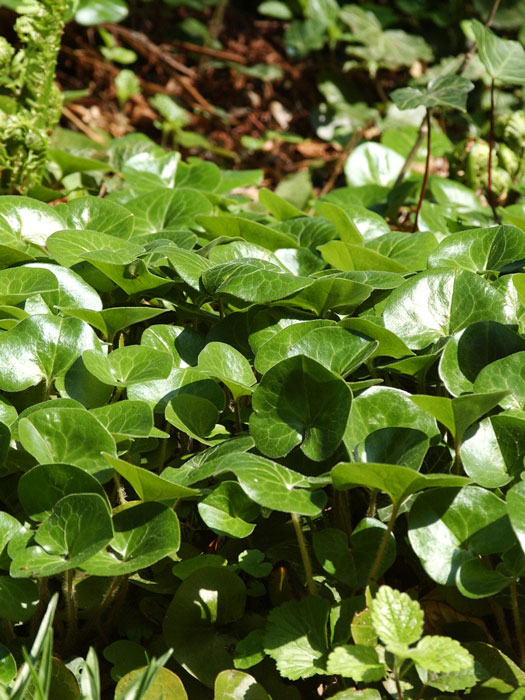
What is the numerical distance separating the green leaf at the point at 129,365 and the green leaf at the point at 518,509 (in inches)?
24.3

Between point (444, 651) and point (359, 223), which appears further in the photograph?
point (359, 223)

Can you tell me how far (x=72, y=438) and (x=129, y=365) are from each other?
0.22 m

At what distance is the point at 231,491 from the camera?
4.00 ft

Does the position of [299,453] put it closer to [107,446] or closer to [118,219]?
[107,446]

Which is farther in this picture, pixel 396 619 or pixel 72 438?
pixel 72 438

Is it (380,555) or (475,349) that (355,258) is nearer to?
(475,349)

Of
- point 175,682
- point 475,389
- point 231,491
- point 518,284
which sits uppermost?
point 518,284

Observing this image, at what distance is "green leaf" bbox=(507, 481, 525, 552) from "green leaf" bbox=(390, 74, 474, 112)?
53.6 inches

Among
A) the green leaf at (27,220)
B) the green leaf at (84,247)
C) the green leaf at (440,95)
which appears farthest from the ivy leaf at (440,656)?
the green leaf at (440,95)

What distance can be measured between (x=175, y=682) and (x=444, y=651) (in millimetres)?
415

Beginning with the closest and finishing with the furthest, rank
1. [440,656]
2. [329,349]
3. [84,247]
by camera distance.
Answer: [440,656] < [329,349] < [84,247]

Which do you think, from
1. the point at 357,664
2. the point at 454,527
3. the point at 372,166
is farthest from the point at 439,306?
the point at 372,166

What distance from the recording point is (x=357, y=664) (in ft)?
3.31

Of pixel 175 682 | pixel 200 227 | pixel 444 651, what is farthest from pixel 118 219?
pixel 444 651
